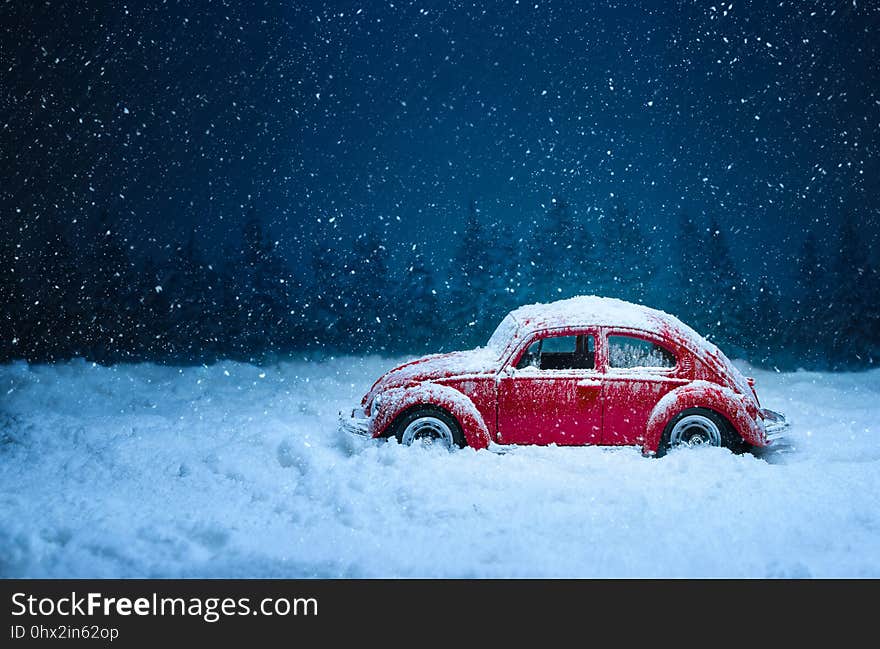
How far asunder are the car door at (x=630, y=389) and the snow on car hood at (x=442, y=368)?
4.07ft

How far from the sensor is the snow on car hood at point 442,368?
6414 mm

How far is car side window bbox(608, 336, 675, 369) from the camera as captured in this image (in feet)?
21.0

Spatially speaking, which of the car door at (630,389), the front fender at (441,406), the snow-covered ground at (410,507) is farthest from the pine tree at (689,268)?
the front fender at (441,406)

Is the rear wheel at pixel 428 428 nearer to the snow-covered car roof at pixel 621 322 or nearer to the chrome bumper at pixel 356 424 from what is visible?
the chrome bumper at pixel 356 424

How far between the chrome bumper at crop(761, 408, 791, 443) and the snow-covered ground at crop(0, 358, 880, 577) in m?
0.37

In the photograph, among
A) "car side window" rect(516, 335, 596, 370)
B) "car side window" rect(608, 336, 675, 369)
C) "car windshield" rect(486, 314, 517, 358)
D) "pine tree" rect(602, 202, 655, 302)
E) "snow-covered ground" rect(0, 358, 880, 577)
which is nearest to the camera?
"snow-covered ground" rect(0, 358, 880, 577)

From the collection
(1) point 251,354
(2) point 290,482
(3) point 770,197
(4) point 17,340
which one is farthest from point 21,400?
(3) point 770,197

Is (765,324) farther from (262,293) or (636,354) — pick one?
(636,354)

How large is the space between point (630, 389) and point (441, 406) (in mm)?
2033

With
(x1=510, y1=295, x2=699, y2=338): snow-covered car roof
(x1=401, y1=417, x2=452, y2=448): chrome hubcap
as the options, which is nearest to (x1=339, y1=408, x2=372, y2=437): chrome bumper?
(x1=401, y1=417, x2=452, y2=448): chrome hubcap

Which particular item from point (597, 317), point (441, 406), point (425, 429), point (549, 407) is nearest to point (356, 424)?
point (425, 429)

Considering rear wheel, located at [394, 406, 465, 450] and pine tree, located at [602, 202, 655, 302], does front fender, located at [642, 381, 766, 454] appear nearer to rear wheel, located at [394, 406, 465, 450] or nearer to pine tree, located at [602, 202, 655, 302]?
rear wheel, located at [394, 406, 465, 450]

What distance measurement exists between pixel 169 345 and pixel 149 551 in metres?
25.8
